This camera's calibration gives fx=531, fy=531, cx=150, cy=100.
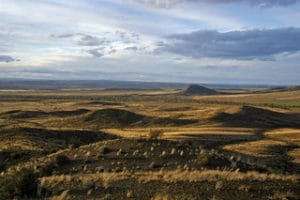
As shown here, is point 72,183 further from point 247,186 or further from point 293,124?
point 293,124

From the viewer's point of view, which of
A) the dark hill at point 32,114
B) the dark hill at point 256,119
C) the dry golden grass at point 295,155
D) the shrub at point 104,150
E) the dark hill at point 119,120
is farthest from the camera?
the dark hill at point 32,114

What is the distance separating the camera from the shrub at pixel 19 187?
63.2 feet

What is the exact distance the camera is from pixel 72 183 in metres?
22.2

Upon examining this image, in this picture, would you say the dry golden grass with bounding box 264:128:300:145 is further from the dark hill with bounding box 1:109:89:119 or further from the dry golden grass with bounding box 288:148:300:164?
the dark hill with bounding box 1:109:89:119

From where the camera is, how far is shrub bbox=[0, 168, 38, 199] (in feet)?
63.2

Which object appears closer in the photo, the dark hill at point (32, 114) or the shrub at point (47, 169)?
the shrub at point (47, 169)

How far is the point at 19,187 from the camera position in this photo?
1939 centimetres

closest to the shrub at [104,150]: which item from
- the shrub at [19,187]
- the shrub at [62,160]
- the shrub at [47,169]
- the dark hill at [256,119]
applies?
the shrub at [62,160]

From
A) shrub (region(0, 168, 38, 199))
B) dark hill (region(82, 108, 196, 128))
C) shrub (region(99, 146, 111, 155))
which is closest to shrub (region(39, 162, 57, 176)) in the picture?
shrub (region(99, 146, 111, 155))

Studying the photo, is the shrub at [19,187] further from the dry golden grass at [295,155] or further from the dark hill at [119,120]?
the dark hill at [119,120]

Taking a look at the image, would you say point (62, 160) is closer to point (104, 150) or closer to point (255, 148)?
point (104, 150)

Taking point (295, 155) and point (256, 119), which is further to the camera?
point (256, 119)

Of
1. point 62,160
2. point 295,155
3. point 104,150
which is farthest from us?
point 295,155

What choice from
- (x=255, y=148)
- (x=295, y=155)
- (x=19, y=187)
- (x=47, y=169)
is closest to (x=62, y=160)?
(x=47, y=169)
